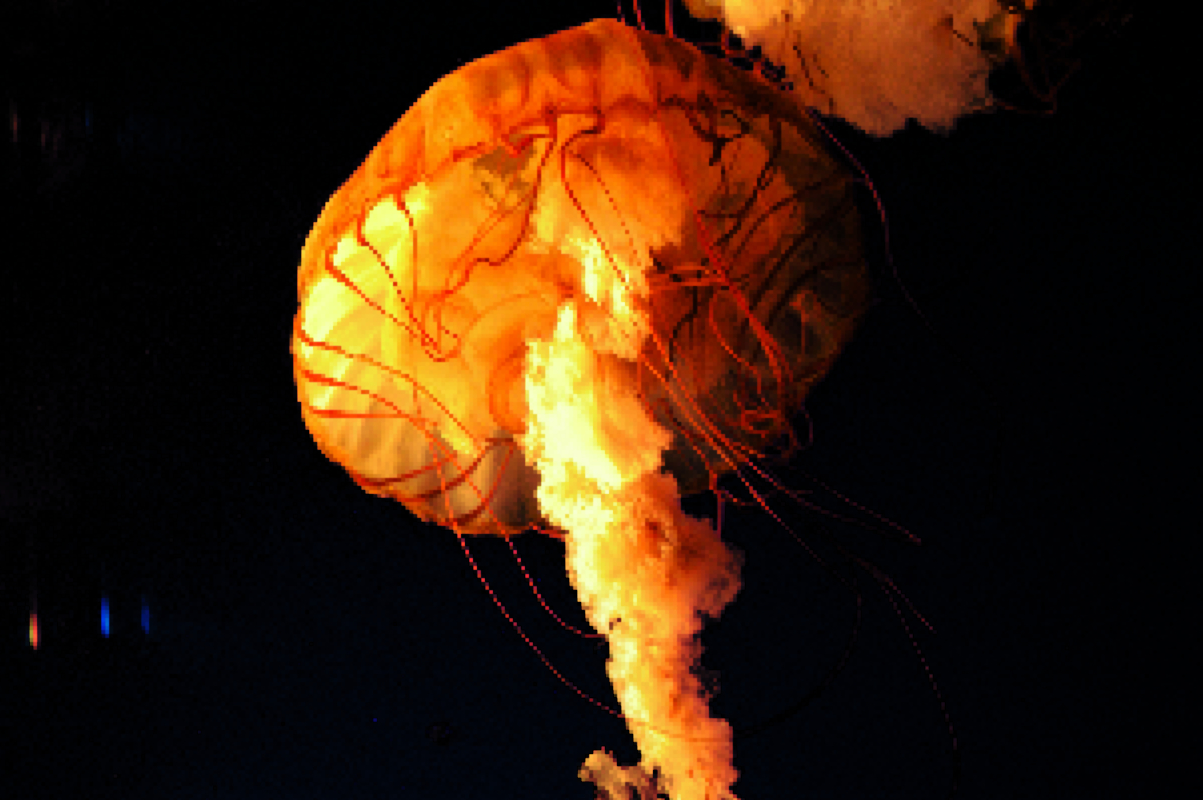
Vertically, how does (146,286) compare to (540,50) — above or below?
below

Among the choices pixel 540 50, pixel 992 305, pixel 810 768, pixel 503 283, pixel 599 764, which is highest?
pixel 540 50

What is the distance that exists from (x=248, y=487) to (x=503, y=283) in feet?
2.73

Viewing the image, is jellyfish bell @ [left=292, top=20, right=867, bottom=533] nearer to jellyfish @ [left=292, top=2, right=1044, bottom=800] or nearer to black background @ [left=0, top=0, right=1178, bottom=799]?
jellyfish @ [left=292, top=2, right=1044, bottom=800]

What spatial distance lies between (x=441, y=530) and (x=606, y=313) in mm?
746

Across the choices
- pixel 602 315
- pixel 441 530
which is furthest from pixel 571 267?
pixel 441 530

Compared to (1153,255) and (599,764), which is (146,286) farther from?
(1153,255)

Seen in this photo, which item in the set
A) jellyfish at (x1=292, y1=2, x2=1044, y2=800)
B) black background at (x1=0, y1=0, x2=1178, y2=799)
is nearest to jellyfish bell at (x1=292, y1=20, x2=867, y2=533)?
jellyfish at (x1=292, y1=2, x2=1044, y2=800)

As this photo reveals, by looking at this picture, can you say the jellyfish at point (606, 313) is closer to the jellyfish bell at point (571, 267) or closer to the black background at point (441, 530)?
the jellyfish bell at point (571, 267)

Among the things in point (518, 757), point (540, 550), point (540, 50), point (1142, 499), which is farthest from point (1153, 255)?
point (518, 757)

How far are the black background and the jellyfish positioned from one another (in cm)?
19

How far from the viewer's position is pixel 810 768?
1908mm

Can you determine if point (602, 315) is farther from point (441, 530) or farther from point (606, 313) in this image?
point (441, 530)

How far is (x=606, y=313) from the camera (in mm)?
1542

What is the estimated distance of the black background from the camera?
66.0 inches
